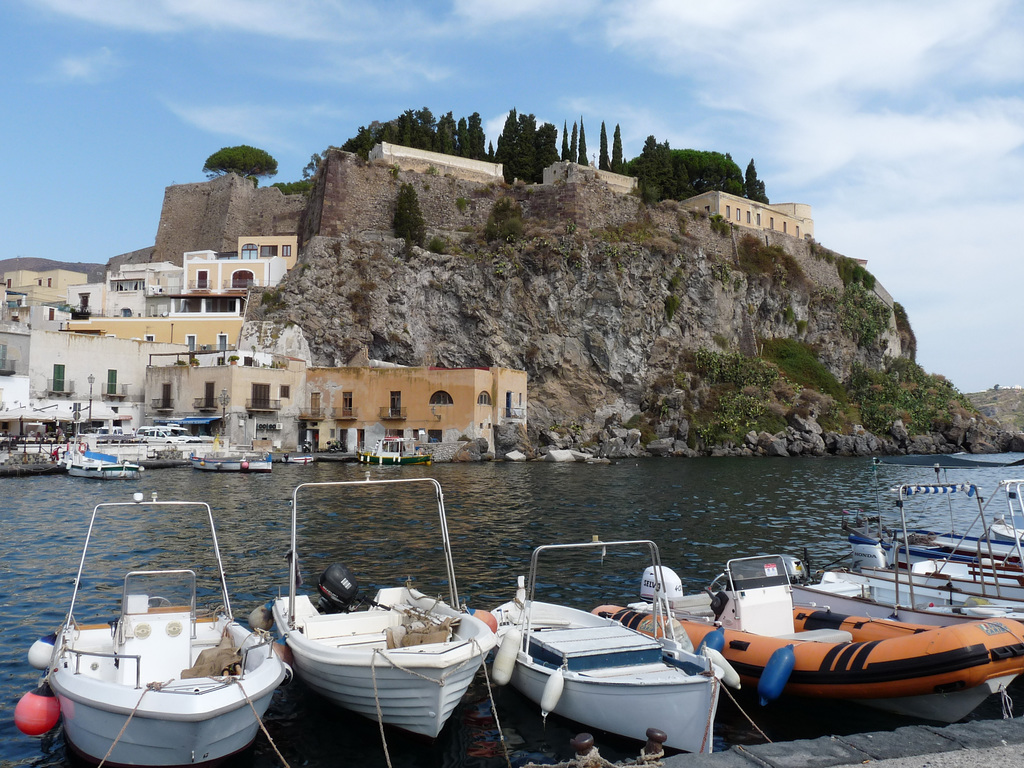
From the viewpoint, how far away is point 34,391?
46.4 m

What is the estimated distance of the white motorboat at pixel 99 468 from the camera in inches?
1332

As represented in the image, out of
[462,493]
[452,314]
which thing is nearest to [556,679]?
[462,493]

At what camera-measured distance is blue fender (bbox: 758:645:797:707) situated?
9047mm

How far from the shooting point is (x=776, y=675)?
9.09 meters

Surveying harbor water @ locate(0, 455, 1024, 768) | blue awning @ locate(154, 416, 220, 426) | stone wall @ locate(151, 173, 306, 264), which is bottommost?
harbor water @ locate(0, 455, 1024, 768)

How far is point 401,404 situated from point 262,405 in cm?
851

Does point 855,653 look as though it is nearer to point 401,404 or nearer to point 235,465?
point 235,465

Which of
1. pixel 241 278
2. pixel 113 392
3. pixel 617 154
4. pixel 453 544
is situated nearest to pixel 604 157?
pixel 617 154

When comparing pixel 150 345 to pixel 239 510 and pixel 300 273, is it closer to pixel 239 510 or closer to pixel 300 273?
pixel 300 273

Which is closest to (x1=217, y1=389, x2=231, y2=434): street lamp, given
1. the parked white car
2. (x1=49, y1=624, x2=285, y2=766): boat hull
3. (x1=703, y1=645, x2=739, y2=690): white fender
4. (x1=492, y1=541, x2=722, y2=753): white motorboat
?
the parked white car

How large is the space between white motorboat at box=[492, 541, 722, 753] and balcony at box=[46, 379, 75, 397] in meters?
45.9

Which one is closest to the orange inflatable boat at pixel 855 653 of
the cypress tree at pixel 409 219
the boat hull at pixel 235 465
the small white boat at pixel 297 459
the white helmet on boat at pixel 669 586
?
the white helmet on boat at pixel 669 586

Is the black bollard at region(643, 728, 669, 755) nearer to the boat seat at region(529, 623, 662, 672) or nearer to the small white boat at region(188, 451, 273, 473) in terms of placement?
the boat seat at region(529, 623, 662, 672)

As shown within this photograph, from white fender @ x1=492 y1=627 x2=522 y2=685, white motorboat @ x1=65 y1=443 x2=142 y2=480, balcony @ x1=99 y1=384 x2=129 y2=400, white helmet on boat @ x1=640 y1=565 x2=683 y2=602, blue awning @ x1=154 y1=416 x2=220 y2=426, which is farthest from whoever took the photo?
balcony @ x1=99 y1=384 x2=129 y2=400
